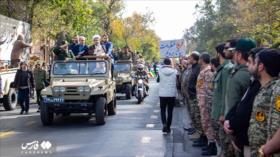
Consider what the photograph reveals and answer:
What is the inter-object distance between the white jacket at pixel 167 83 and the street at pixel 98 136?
0.92 meters

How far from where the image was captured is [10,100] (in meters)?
16.7

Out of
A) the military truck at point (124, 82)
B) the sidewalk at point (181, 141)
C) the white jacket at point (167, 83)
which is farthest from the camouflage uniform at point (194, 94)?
the military truck at point (124, 82)

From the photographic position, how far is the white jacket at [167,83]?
411 inches

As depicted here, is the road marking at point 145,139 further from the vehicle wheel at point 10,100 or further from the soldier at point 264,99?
the vehicle wheel at point 10,100

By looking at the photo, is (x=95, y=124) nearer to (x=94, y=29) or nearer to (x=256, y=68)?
(x=256, y=68)

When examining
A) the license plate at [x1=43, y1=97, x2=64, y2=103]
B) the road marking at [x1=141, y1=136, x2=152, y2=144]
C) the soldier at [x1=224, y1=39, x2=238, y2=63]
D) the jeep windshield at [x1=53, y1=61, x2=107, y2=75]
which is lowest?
the road marking at [x1=141, y1=136, x2=152, y2=144]

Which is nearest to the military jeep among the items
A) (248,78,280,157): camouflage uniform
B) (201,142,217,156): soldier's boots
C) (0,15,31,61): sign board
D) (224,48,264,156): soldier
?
(201,142,217,156): soldier's boots

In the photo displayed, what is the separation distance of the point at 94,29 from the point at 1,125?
30656 millimetres

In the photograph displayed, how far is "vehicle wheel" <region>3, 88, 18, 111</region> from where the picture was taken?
16562mm

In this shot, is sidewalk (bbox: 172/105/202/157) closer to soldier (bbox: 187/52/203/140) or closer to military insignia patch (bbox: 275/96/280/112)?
soldier (bbox: 187/52/203/140)

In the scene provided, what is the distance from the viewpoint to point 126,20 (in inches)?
2891

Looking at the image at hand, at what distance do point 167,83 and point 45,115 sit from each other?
3.43 meters

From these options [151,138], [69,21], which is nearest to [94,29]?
[69,21]

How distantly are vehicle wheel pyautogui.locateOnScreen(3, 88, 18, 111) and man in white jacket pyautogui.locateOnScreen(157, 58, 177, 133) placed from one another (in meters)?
7.71
